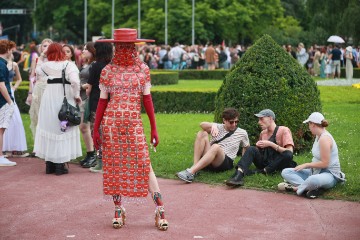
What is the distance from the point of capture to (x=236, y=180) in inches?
364

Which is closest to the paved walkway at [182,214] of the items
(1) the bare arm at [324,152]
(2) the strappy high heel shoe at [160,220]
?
(2) the strappy high heel shoe at [160,220]

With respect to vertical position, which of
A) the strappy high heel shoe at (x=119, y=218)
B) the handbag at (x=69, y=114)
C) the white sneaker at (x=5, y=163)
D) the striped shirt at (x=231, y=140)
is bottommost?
the white sneaker at (x=5, y=163)

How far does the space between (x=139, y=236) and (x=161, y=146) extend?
581 cm

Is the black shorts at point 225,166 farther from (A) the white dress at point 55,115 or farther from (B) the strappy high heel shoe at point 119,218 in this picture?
(B) the strappy high heel shoe at point 119,218

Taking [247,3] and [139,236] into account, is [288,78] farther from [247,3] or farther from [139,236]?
[247,3]

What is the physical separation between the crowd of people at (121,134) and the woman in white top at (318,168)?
0.01 meters

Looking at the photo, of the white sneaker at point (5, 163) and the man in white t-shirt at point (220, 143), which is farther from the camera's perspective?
the white sneaker at point (5, 163)

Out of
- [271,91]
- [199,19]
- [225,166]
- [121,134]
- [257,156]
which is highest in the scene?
[199,19]

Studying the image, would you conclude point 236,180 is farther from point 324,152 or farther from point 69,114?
point 69,114

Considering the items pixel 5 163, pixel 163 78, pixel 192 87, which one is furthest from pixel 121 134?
Result: pixel 163 78

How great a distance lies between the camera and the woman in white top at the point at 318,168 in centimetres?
855

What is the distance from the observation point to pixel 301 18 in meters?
76.1

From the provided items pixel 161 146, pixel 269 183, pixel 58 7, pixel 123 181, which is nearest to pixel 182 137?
pixel 161 146

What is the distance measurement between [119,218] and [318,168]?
8.14 feet
